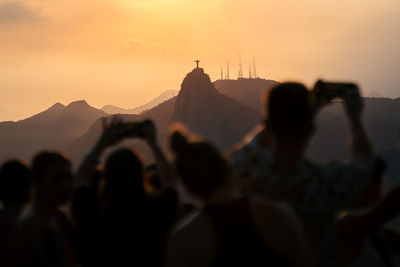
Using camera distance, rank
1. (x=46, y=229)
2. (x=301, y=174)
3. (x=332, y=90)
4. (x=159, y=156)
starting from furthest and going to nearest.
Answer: (x=159, y=156), (x=46, y=229), (x=332, y=90), (x=301, y=174)

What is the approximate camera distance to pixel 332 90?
10.9ft

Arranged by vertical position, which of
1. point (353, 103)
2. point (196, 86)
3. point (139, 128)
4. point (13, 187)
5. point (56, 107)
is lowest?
point (56, 107)

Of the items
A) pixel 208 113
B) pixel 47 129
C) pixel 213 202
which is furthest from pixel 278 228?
pixel 47 129

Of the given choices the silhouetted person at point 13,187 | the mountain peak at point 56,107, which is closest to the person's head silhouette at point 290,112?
the silhouetted person at point 13,187

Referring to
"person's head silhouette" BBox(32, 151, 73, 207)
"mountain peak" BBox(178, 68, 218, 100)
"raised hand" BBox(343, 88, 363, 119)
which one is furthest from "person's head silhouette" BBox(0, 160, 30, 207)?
"mountain peak" BBox(178, 68, 218, 100)

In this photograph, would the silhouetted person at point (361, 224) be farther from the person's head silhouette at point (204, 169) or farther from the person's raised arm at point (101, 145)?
the person's raised arm at point (101, 145)

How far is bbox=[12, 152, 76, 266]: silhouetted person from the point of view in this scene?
3422mm

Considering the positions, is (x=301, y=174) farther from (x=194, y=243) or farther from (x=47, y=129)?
(x=47, y=129)

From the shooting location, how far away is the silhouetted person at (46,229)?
11.2ft

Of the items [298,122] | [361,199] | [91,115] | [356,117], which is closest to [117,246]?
[298,122]

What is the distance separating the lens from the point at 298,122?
9.66 ft

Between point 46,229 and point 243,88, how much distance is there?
131 m

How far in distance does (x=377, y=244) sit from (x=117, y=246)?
94.7 inches

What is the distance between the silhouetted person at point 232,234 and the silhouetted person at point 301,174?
1.51 ft
